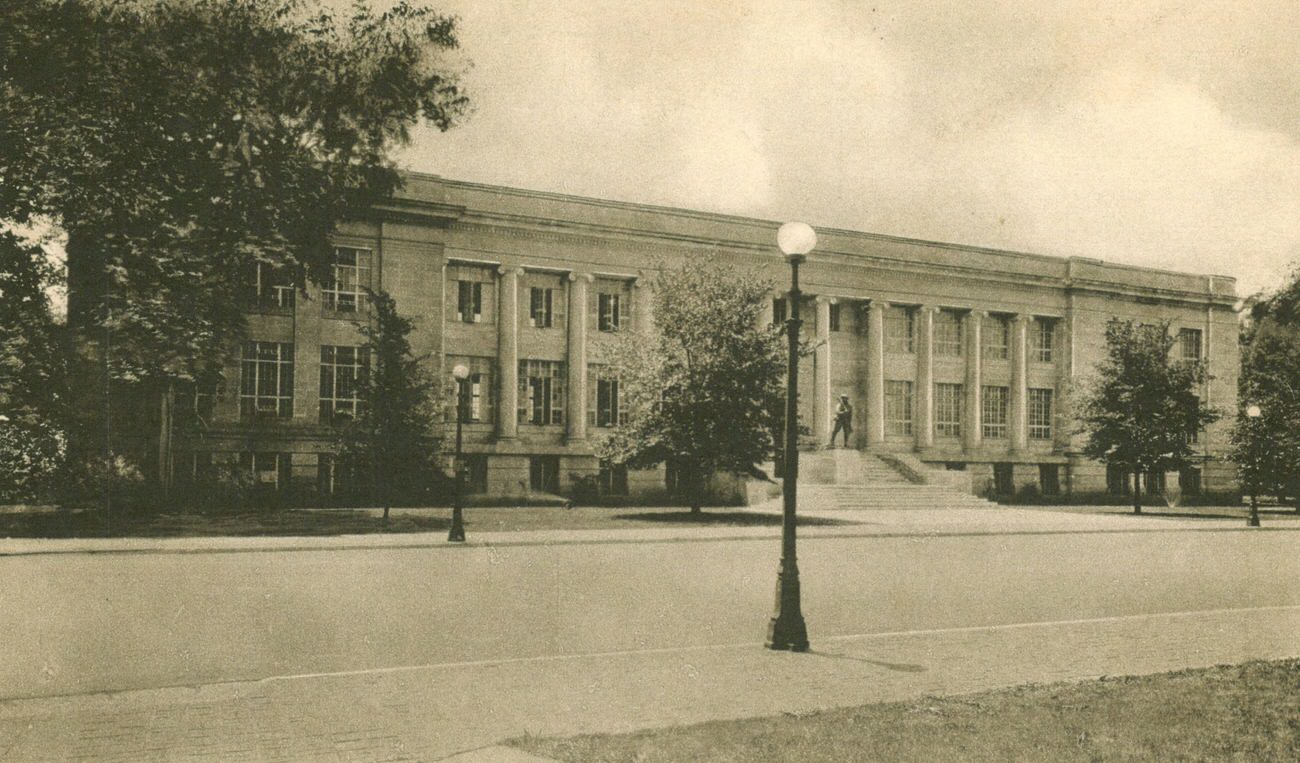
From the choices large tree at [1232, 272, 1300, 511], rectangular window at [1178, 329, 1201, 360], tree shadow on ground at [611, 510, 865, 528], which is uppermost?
rectangular window at [1178, 329, 1201, 360]

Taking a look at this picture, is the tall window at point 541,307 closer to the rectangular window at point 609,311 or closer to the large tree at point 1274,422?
A: the rectangular window at point 609,311

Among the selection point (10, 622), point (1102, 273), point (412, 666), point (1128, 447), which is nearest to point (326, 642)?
point (412, 666)

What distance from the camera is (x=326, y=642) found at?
32.4 ft

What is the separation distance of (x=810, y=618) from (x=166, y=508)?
931 inches

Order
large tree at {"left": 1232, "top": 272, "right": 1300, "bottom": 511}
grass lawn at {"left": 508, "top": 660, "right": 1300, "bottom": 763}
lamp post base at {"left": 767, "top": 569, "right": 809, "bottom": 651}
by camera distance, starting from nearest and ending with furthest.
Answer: grass lawn at {"left": 508, "top": 660, "right": 1300, "bottom": 763}
lamp post base at {"left": 767, "top": 569, "right": 809, "bottom": 651}
large tree at {"left": 1232, "top": 272, "right": 1300, "bottom": 511}

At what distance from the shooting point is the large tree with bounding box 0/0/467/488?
21.1 metres

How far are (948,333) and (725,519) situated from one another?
21.7m

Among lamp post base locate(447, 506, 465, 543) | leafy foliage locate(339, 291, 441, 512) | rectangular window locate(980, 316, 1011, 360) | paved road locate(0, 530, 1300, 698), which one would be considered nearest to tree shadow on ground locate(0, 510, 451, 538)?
leafy foliage locate(339, 291, 441, 512)

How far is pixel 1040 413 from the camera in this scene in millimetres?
49719

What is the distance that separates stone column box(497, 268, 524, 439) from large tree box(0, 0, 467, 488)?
1110 cm

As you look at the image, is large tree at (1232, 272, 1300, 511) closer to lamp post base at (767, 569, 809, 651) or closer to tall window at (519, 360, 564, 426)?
tall window at (519, 360, 564, 426)

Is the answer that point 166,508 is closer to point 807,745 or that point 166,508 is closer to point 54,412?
point 54,412

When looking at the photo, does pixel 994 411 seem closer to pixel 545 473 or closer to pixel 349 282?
pixel 545 473

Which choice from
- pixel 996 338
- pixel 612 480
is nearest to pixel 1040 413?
pixel 996 338
